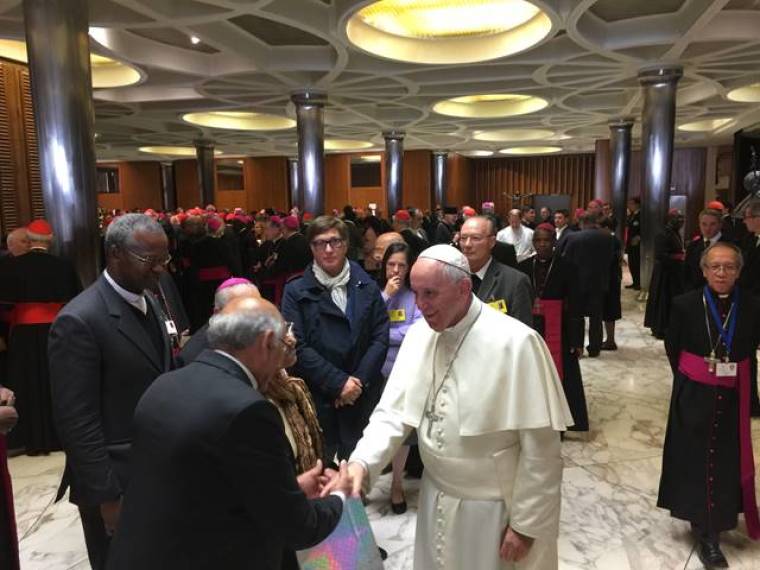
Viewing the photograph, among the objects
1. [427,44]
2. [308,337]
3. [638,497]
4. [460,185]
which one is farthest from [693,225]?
[308,337]

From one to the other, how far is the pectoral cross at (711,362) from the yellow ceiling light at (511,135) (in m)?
15.1

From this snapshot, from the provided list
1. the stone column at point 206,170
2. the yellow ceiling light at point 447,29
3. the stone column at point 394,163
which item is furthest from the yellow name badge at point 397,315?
the stone column at point 206,170

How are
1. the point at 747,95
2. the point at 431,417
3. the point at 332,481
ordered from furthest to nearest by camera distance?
the point at 747,95 < the point at 431,417 < the point at 332,481

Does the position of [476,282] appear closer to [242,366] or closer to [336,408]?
[336,408]

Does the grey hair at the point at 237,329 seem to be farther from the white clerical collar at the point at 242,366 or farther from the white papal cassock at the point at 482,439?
the white papal cassock at the point at 482,439

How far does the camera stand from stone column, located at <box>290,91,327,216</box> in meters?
10.2

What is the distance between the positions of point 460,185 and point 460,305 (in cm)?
2191

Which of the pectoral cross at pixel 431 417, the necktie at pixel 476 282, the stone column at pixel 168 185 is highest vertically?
the stone column at pixel 168 185

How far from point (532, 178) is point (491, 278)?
21185mm

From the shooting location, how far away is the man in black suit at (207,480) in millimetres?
1236

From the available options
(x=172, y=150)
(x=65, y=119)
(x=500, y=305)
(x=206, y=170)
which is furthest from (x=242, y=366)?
(x=172, y=150)

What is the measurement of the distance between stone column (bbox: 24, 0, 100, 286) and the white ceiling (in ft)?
3.65

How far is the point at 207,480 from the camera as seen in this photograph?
4.12 feet

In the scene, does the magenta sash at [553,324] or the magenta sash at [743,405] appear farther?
the magenta sash at [553,324]
